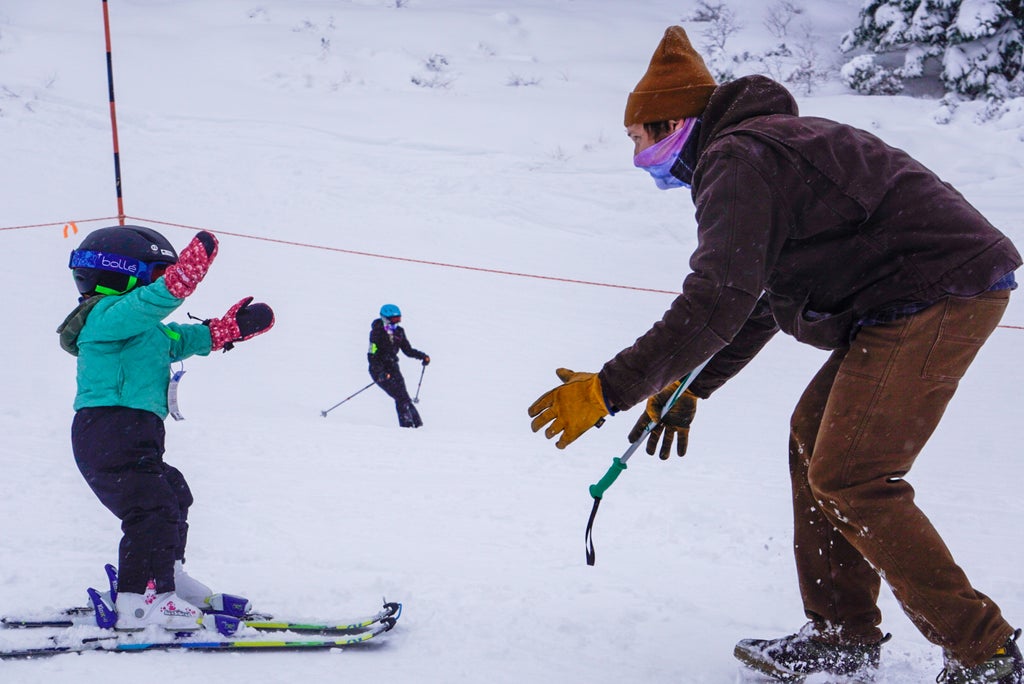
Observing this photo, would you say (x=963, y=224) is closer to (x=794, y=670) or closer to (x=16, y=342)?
(x=794, y=670)

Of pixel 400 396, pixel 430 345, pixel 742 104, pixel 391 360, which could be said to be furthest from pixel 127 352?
pixel 430 345

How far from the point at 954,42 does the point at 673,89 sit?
18.4 metres

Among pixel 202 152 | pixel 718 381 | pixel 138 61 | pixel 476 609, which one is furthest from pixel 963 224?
pixel 138 61

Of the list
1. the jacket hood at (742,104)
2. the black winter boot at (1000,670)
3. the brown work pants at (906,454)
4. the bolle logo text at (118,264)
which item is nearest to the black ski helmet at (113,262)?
the bolle logo text at (118,264)

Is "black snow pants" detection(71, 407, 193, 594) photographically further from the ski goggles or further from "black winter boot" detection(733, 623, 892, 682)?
"black winter boot" detection(733, 623, 892, 682)

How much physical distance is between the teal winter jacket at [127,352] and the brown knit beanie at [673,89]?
1653 millimetres

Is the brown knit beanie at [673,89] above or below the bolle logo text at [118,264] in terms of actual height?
above

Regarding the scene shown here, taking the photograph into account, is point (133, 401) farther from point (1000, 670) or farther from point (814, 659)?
point (1000, 670)

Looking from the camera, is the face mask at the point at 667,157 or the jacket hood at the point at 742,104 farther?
the face mask at the point at 667,157

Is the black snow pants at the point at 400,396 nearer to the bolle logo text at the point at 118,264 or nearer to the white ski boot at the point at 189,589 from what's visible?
the white ski boot at the point at 189,589

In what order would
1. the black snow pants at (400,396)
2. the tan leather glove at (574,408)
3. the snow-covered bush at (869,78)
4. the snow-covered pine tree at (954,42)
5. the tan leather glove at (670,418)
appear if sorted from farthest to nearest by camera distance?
the snow-covered bush at (869,78) → the snow-covered pine tree at (954,42) → the black snow pants at (400,396) → the tan leather glove at (670,418) → the tan leather glove at (574,408)

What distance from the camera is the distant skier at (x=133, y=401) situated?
9.61ft

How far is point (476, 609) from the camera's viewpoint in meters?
3.19

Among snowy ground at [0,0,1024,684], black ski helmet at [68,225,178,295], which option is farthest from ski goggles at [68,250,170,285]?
snowy ground at [0,0,1024,684]
